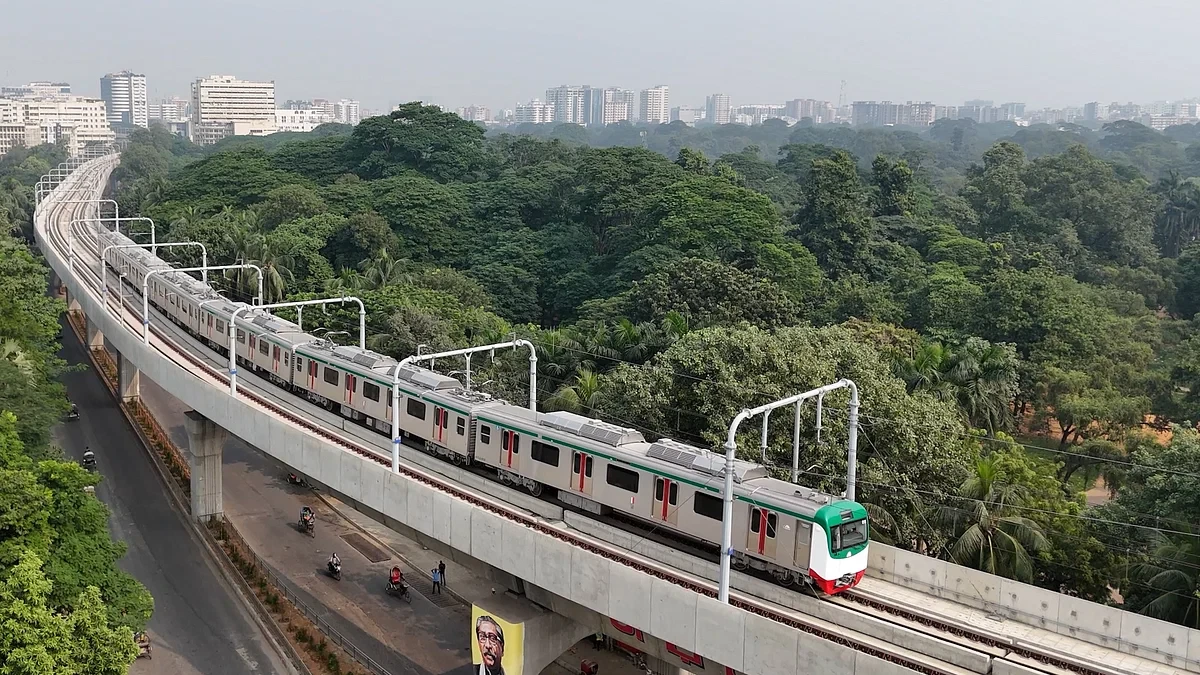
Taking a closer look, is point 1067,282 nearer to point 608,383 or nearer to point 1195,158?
point 608,383

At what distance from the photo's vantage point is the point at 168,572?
102 feet

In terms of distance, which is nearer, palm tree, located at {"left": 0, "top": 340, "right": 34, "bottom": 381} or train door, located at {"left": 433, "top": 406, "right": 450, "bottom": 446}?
train door, located at {"left": 433, "top": 406, "right": 450, "bottom": 446}

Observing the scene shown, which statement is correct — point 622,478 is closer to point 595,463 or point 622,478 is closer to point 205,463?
point 595,463

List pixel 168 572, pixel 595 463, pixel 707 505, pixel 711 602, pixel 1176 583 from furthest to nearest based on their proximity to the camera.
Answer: pixel 168 572
pixel 595 463
pixel 1176 583
pixel 707 505
pixel 711 602

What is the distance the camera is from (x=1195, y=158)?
148m

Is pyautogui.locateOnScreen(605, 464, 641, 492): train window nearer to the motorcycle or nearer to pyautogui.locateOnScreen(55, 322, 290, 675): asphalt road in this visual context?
pyautogui.locateOnScreen(55, 322, 290, 675): asphalt road

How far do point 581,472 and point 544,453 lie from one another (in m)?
1.18

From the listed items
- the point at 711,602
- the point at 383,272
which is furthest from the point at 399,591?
the point at 383,272

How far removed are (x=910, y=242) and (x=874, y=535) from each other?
4884 cm

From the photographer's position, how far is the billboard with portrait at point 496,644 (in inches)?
864

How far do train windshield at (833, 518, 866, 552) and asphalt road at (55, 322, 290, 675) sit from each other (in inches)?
579

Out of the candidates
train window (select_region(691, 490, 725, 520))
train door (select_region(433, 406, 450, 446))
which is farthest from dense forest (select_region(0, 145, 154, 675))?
train window (select_region(691, 490, 725, 520))

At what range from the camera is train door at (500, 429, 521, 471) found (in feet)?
78.0

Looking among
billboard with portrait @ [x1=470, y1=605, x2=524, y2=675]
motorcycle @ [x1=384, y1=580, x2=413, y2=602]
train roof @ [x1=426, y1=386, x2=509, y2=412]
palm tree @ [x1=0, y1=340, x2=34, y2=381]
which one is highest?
train roof @ [x1=426, y1=386, x2=509, y2=412]
